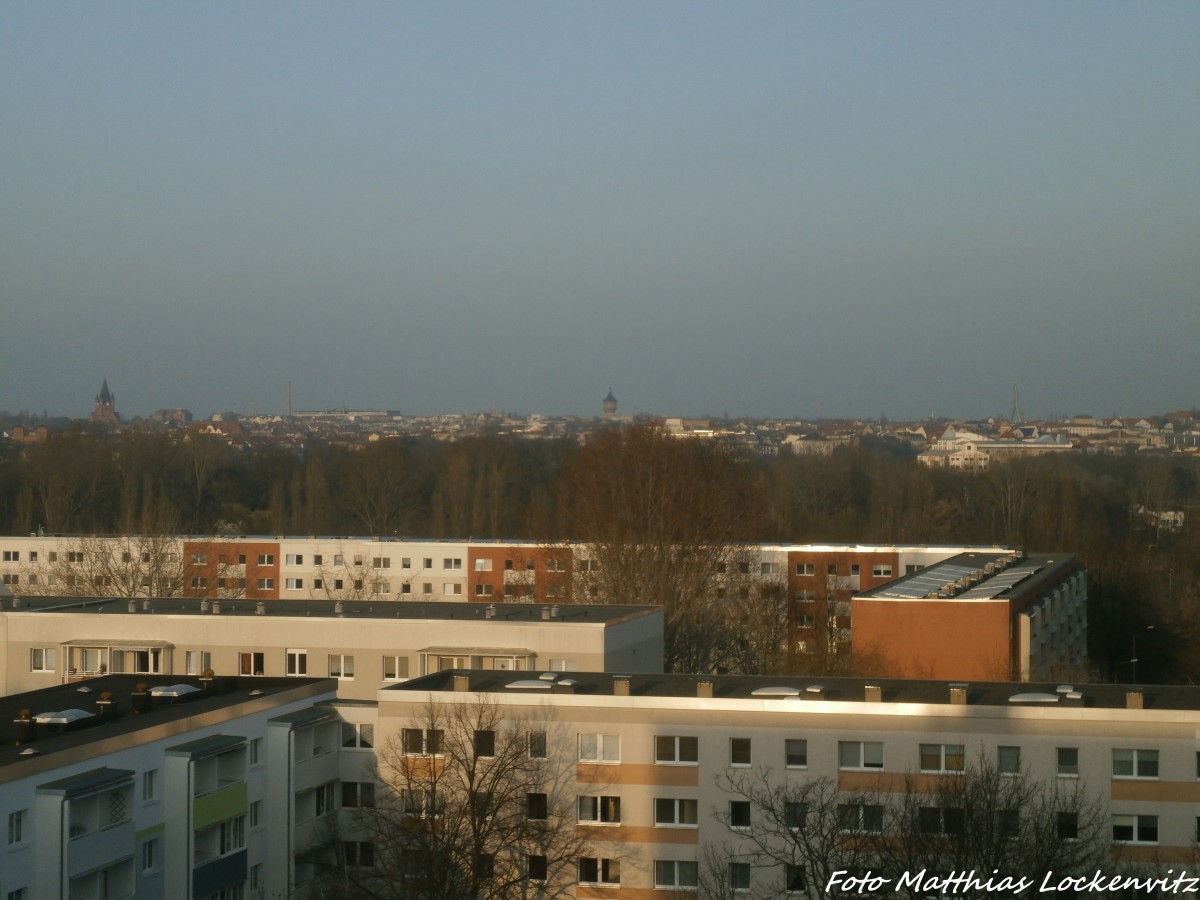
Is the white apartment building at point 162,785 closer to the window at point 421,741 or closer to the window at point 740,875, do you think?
the window at point 421,741

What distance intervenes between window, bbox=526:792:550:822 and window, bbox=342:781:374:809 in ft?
6.98

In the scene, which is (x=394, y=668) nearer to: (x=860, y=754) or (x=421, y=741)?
(x=421, y=741)

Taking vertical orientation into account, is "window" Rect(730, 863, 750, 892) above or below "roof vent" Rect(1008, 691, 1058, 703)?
below

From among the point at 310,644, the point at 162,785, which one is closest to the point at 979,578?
the point at 310,644

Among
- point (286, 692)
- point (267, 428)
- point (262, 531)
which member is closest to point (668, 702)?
point (286, 692)

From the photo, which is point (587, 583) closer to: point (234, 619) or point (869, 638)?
point (869, 638)

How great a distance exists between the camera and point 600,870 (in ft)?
51.8

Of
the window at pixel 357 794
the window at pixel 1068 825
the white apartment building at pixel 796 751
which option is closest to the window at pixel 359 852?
the window at pixel 357 794

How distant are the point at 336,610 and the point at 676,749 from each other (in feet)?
31.3

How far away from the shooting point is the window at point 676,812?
15.7 metres

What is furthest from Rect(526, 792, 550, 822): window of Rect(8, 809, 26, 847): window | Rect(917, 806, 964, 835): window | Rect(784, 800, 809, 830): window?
Rect(8, 809, 26, 847): window

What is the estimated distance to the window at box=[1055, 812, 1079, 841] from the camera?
13.4m

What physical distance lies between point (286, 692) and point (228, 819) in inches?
72.9

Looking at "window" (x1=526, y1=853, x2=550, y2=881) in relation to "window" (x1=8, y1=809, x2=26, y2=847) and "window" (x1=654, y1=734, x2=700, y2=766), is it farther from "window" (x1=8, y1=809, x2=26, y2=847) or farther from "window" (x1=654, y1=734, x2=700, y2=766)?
"window" (x1=8, y1=809, x2=26, y2=847)
